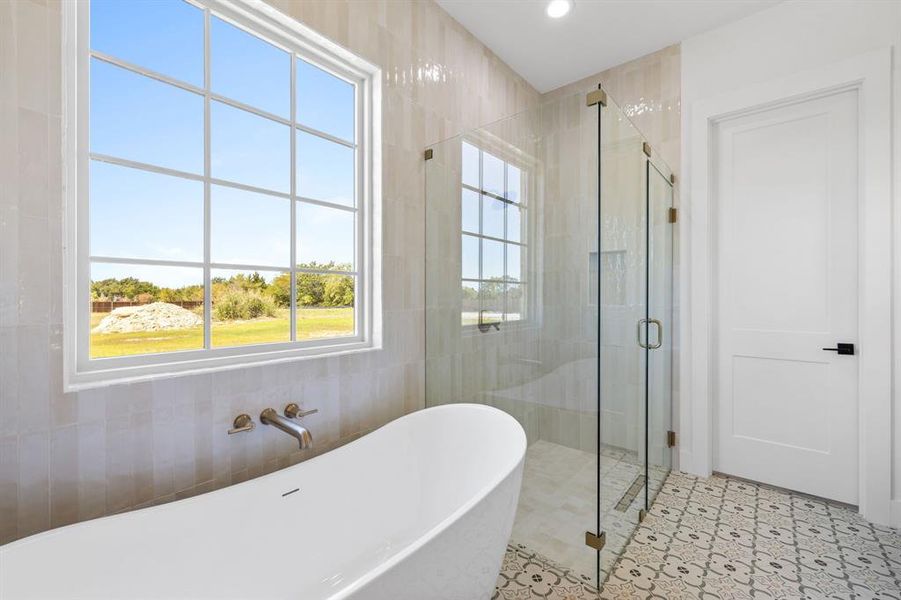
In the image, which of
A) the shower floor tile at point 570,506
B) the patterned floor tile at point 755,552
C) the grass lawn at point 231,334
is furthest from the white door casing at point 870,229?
the grass lawn at point 231,334

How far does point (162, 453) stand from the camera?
1.28 metres

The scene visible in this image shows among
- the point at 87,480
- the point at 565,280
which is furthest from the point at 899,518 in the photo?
the point at 87,480

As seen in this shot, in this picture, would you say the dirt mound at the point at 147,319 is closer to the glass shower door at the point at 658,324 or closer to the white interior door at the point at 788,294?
the glass shower door at the point at 658,324

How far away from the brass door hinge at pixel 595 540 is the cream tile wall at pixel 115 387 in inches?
40.5

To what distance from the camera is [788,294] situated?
2.30 meters

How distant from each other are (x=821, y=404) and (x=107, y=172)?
11.5 ft

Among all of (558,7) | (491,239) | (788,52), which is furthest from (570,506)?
(788,52)

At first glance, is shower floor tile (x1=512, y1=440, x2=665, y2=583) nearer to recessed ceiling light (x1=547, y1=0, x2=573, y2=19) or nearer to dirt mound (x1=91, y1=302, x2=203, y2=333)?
dirt mound (x1=91, y1=302, x2=203, y2=333)

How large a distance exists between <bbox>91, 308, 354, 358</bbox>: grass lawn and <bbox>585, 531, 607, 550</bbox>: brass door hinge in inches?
54.8

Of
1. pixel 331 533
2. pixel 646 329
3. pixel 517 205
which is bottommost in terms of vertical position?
pixel 331 533

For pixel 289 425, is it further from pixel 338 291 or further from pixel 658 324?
pixel 658 324

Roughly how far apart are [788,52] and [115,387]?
3.55 metres

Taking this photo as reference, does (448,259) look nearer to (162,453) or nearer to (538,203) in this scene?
(538,203)

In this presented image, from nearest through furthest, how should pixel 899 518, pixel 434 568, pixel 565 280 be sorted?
pixel 434 568 < pixel 565 280 < pixel 899 518
